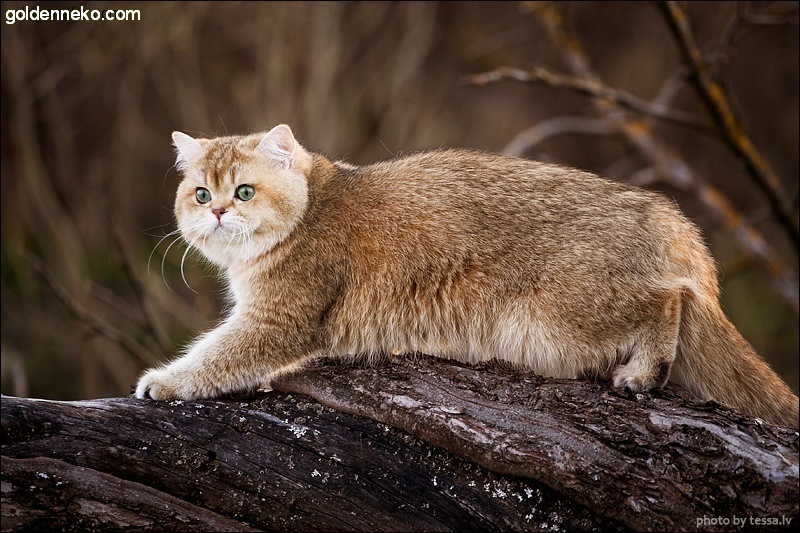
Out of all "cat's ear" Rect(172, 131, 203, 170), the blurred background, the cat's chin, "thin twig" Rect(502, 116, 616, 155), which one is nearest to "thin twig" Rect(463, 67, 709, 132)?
the blurred background

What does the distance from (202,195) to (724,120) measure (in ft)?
12.6

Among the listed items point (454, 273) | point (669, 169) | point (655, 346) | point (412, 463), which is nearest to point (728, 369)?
point (655, 346)

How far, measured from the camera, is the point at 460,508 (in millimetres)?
3506

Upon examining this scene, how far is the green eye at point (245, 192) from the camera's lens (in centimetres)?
435

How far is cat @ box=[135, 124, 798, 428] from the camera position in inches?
153

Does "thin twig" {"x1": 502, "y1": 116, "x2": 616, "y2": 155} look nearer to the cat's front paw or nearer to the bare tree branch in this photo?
the bare tree branch

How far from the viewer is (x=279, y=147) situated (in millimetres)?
4457

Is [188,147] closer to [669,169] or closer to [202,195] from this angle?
[202,195]

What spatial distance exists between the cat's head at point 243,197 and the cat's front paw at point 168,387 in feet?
2.42

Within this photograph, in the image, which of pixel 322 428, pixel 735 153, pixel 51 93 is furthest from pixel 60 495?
pixel 51 93

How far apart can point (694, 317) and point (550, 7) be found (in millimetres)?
3683

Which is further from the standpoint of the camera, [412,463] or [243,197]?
[243,197]

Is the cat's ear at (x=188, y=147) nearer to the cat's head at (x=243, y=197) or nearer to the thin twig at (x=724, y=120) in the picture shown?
the cat's head at (x=243, y=197)

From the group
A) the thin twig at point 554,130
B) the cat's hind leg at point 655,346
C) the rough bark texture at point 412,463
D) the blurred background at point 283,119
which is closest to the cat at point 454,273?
the cat's hind leg at point 655,346
